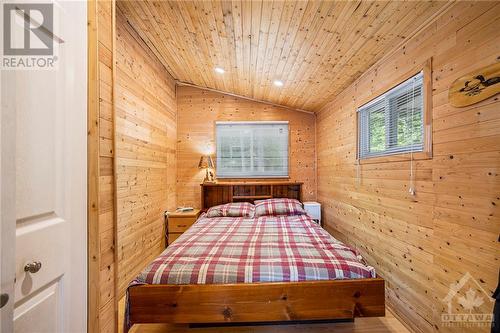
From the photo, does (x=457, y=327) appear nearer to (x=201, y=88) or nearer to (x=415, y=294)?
(x=415, y=294)

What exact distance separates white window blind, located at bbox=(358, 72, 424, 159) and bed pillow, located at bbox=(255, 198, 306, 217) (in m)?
1.20

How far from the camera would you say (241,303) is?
1584mm

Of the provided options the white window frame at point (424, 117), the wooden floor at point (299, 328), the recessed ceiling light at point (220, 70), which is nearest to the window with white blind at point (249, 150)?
the recessed ceiling light at point (220, 70)

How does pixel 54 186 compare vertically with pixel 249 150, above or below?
below

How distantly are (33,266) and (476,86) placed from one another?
2.23 meters

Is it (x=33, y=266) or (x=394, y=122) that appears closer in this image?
(x=33, y=266)

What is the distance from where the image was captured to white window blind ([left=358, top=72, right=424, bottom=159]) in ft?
6.18

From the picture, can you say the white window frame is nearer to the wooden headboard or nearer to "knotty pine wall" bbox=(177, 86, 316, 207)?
the wooden headboard

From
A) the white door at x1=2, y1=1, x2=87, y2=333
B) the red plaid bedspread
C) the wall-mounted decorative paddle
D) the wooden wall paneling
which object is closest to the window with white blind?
the red plaid bedspread

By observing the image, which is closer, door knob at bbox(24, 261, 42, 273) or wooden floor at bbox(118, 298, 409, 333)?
door knob at bbox(24, 261, 42, 273)

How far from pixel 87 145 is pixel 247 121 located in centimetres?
337

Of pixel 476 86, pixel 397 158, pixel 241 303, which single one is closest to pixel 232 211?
pixel 241 303

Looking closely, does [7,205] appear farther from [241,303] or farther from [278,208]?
[278,208]

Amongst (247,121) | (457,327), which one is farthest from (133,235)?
(457,327)
